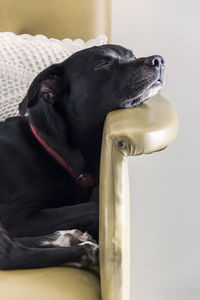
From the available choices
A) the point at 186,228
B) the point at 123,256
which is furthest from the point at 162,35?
the point at 123,256

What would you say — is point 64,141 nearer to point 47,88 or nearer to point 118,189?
point 47,88

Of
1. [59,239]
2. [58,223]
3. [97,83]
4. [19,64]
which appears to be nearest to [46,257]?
[59,239]

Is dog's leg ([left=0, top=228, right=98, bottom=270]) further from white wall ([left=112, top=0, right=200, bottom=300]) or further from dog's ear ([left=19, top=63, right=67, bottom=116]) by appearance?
white wall ([left=112, top=0, right=200, bottom=300])

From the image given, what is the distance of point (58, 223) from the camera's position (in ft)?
4.29

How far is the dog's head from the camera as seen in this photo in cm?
133

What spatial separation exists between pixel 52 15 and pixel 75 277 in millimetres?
1009

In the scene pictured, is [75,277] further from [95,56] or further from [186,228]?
[186,228]

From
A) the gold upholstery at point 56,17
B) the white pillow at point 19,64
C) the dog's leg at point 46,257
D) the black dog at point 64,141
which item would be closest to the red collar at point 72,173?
the black dog at point 64,141

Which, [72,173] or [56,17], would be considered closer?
[72,173]

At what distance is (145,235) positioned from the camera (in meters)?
2.07

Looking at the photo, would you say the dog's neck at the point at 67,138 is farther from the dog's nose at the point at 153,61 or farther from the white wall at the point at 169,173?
Result: the white wall at the point at 169,173

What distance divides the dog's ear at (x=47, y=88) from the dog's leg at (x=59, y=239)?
0.35m

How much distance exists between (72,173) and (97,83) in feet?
0.86

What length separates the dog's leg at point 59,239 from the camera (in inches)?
47.1
